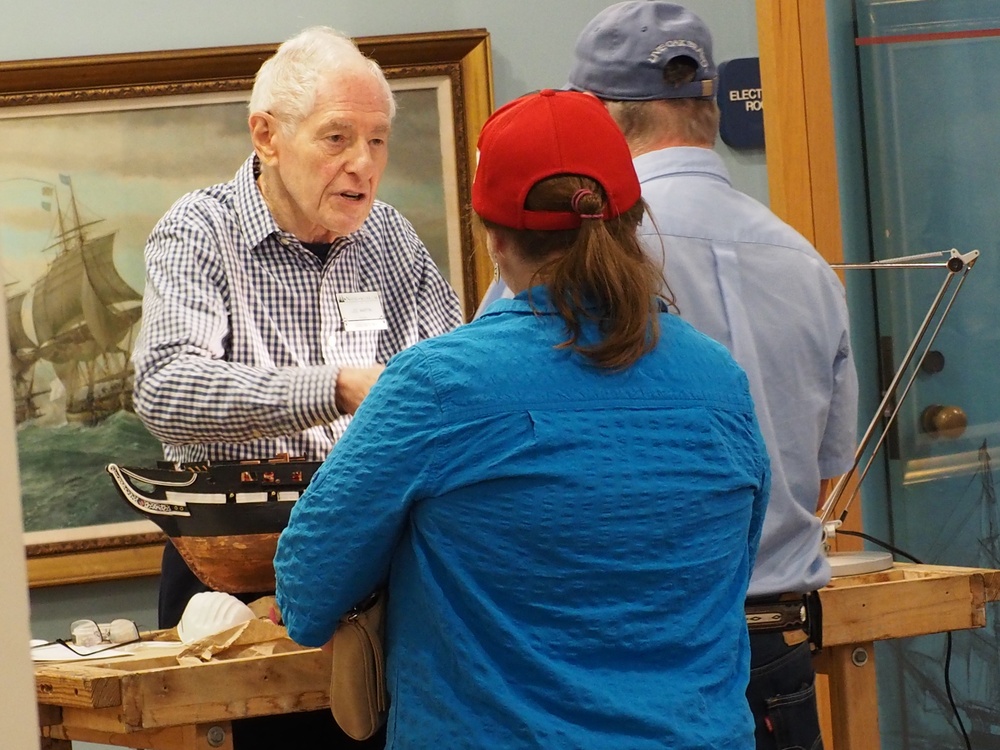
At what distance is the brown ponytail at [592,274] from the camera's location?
141 centimetres

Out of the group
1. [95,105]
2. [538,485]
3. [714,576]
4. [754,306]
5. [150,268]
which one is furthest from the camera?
[95,105]

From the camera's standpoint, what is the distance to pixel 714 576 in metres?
1.46

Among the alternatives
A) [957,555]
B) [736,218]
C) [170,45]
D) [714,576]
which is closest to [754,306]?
[736,218]

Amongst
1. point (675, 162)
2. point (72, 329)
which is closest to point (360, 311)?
point (675, 162)

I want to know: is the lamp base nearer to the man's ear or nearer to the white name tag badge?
the white name tag badge

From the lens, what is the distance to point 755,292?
1932mm

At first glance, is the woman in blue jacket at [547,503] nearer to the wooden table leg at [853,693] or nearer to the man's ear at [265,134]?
the wooden table leg at [853,693]

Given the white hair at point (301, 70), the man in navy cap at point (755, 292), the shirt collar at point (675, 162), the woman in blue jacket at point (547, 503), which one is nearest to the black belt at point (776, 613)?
the man in navy cap at point (755, 292)

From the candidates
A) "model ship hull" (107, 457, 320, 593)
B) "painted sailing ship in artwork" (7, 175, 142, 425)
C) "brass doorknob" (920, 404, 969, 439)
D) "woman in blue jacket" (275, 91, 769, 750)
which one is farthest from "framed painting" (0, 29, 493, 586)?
"woman in blue jacket" (275, 91, 769, 750)

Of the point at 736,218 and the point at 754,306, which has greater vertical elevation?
the point at 736,218

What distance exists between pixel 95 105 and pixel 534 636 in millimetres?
2687

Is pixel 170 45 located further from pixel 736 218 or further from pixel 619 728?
pixel 619 728

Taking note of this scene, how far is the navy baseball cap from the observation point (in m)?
1.95

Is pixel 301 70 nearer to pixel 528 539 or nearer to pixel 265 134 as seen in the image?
pixel 265 134
